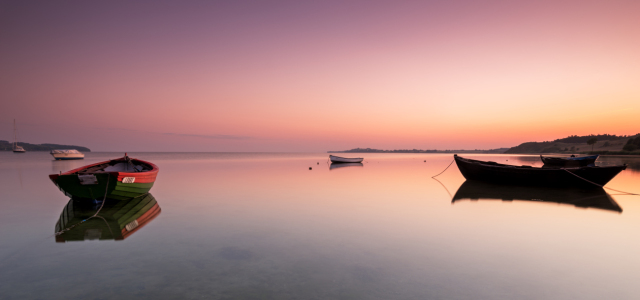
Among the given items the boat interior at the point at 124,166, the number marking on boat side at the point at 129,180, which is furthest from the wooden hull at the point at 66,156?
the number marking on boat side at the point at 129,180

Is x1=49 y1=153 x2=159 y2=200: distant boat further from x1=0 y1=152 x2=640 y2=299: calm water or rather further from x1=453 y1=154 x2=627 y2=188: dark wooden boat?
x1=453 y1=154 x2=627 y2=188: dark wooden boat

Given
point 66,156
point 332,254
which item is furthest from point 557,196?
point 66,156

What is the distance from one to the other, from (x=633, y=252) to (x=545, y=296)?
14.2 ft

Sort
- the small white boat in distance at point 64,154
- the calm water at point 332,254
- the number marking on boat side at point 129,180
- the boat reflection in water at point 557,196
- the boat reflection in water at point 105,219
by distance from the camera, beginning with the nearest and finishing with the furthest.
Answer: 1. the calm water at point 332,254
2. the boat reflection in water at point 105,219
3. the number marking on boat side at point 129,180
4. the boat reflection in water at point 557,196
5. the small white boat in distance at point 64,154

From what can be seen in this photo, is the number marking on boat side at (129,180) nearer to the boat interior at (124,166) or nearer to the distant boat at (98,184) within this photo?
the distant boat at (98,184)

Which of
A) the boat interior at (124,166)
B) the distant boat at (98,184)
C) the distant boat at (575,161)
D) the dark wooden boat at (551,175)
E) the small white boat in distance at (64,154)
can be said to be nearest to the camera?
the distant boat at (98,184)

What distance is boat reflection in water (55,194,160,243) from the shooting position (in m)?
7.91

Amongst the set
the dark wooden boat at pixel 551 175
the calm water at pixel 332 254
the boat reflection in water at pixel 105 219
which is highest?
the dark wooden boat at pixel 551 175

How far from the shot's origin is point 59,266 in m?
5.72

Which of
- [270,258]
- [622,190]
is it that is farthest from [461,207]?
[622,190]

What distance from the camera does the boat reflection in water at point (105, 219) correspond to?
25.9 ft

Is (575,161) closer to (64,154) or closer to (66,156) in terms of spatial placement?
(64,154)

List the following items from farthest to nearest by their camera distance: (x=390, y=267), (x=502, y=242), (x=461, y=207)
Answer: (x=461, y=207) < (x=502, y=242) < (x=390, y=267)

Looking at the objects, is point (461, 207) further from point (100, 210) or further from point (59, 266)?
point (100, 210)
